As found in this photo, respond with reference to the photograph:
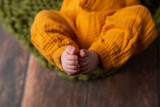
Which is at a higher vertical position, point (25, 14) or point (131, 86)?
point (25, 14)

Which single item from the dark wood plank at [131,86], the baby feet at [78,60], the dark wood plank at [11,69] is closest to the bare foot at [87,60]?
the baby feet at [78,60]

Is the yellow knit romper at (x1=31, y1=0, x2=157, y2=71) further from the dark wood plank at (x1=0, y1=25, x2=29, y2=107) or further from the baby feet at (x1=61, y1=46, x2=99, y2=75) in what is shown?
the dark wood plank at (x1=0, y1=25, x2=29, y2=107)

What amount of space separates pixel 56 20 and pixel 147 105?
431 millimetres

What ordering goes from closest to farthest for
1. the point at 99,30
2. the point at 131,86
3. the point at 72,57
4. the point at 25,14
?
the point at 72,57, the point at 99,30, the point at 131,86, the point at 25,14

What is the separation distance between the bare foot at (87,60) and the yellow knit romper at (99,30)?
0.02 meters

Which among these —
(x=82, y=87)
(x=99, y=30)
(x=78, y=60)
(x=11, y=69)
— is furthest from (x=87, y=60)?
(x=11, y=69)

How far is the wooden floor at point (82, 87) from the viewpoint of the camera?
2.23 ft

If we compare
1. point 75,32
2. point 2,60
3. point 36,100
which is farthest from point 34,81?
point 75,32

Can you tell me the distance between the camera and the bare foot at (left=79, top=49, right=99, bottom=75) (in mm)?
450

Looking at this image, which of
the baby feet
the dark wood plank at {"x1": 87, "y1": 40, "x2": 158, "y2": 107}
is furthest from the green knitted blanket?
the baby feet

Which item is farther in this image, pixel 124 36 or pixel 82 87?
pixel 82 87

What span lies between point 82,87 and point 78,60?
29 centimetres

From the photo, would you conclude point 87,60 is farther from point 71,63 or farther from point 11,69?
point 11,69

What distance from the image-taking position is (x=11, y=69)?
770 mm
